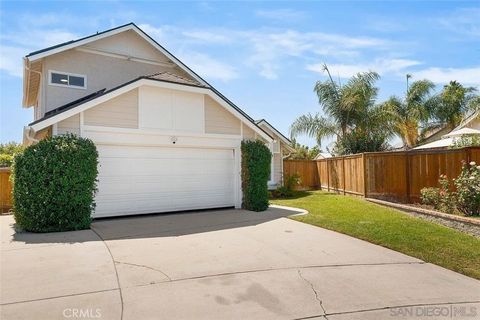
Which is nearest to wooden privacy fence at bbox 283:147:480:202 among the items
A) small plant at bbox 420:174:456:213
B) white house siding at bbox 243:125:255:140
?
small plant at bbox 420:174:456:213

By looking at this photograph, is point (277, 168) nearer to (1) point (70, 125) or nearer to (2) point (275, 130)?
(2) point (275, 130)

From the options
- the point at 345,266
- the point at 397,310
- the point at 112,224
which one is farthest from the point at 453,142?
the point at 112,224

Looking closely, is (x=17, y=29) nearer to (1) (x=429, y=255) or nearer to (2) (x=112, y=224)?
(2) (x=112, y=224)

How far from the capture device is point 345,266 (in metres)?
6.05

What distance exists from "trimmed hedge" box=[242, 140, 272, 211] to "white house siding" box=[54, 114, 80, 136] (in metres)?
5.48

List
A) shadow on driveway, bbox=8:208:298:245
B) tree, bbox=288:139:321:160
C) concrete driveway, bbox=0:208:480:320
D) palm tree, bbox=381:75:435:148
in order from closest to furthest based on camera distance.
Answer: concrete driveway, bbox=0:208:480:320 → shadow on driveway, bbox=8:208:298:245 → palm tree, bbox=381:75:435:148 → tree, bbox=288:139:321:160

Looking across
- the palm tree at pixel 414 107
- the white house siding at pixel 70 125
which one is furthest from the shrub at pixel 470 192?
the palm tree at pixel 414 107

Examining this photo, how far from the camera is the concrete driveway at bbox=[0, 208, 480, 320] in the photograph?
167 inches

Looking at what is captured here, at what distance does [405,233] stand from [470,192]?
254cm

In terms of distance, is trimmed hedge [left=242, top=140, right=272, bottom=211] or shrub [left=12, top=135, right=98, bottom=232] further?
Answer: trimmed hedge [left=242, top=140, right=272, bottom=211]

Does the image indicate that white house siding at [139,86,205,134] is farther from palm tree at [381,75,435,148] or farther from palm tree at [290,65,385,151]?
palm tree at [381,75,435,148]

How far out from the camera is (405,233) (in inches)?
328

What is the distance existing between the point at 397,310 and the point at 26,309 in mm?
4493

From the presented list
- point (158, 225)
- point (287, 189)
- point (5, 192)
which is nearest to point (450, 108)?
point (287, 189)
